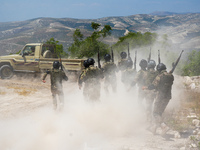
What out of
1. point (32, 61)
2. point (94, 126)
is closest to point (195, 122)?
point (94, 126)

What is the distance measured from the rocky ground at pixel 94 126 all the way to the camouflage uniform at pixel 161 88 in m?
0.53

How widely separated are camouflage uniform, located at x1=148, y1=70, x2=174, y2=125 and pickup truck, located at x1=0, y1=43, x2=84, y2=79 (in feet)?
22.4

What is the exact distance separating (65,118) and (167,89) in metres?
3.09

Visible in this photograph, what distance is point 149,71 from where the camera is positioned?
21.6 ft

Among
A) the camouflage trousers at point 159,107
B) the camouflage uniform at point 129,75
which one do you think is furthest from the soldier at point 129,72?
the camouflage trousers at point 159,107

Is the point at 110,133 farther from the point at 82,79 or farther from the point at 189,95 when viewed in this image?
the point at 189,95

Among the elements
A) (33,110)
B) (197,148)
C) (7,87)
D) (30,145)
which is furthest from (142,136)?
(7,87)

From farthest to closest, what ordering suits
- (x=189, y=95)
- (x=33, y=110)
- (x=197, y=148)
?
(x=189, y=95) < (x=33, y=110) < (x=197, y=148)

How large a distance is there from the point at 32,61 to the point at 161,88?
364 inches

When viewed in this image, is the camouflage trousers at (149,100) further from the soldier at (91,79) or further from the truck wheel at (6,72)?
the truck wheel at (6,72)

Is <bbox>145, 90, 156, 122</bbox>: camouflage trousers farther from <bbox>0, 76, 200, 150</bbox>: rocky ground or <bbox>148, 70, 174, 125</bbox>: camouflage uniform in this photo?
<bbox>148, 70, 174, 125</bbox>: camouflage uniform

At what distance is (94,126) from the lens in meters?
6.25

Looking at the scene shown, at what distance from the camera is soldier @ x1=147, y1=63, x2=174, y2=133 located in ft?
19.3

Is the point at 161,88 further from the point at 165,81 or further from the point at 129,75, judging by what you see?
the point at 129,75
